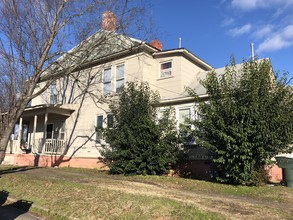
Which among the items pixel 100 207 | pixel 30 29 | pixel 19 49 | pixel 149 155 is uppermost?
pixel 30 29

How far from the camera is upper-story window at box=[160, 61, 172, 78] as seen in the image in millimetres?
18664

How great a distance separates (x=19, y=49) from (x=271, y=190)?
12.3 m

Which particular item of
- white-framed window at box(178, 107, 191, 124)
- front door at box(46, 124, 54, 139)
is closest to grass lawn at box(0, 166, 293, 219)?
white-framed window at box(178, 107, 191, 124)

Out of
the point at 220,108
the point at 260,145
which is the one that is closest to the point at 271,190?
the point at 260,145

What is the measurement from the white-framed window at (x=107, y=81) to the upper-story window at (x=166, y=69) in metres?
3.67

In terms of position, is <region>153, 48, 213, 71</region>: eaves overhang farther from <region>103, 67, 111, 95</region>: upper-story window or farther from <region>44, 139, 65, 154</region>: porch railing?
<region>44, 139, 65, 154</region>: porch railing

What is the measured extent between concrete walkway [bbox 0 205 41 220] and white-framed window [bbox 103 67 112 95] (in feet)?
40.4

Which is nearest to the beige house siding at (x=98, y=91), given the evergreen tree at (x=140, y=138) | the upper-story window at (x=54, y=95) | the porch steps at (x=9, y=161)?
the upper-story window at (x=54, y=95)

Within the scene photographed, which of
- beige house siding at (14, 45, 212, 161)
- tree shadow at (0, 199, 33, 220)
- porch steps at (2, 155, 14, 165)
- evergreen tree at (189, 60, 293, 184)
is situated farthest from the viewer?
porch steps at (2, 155, 14, 165)

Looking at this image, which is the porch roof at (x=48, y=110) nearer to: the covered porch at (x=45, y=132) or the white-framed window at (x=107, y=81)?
the covered porch at (x=45, y=132)

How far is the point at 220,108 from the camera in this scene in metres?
11.9

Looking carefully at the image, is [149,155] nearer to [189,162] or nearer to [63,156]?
[189,162]

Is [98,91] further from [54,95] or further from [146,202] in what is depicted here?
[146,202]

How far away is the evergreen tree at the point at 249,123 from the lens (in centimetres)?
1109
